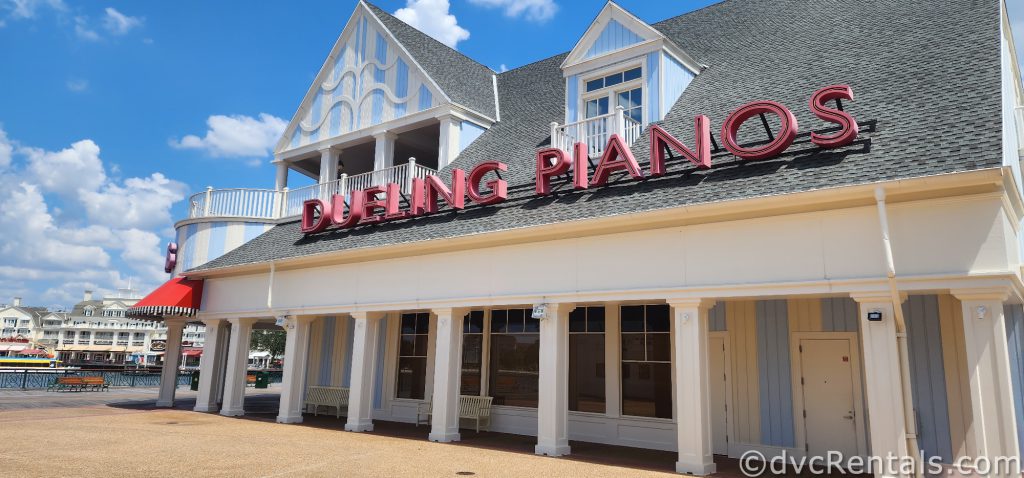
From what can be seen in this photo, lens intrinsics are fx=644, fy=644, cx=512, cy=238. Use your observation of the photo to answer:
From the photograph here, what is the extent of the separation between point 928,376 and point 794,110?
5.32 m

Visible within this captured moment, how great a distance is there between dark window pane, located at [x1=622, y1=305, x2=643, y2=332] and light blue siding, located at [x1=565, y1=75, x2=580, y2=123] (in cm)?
512

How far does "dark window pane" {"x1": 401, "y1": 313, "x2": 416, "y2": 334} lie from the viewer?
18.8 metres

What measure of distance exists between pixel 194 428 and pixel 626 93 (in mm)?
13437

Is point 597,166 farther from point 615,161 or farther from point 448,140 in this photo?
point 448,140

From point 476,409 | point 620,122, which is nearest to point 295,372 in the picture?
point 476,409

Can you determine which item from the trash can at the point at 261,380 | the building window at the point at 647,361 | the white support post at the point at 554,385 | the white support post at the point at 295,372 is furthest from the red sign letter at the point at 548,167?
the trash can at the point at 261,380

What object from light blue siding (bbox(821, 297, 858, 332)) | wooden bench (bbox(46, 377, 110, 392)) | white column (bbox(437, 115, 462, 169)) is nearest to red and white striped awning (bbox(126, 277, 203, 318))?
white column (bbox(437, 115, 462, 169))

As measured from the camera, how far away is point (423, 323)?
18625 mm

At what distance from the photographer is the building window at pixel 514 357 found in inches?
635

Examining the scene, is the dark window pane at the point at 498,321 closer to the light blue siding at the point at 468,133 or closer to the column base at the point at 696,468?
the light blue siding at the point at 468,133

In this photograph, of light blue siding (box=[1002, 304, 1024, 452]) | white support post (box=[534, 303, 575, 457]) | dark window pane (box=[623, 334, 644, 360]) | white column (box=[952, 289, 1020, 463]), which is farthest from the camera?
dark window pane (box=[623, 334, 644, 360])

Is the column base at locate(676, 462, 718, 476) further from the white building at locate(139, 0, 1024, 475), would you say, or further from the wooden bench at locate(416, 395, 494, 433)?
the wooden bench at locate(416, 395, 494, 433)

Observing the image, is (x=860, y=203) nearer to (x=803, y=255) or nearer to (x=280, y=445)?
(x=803, y=255)

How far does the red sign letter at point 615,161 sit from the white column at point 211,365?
44.1 feet
